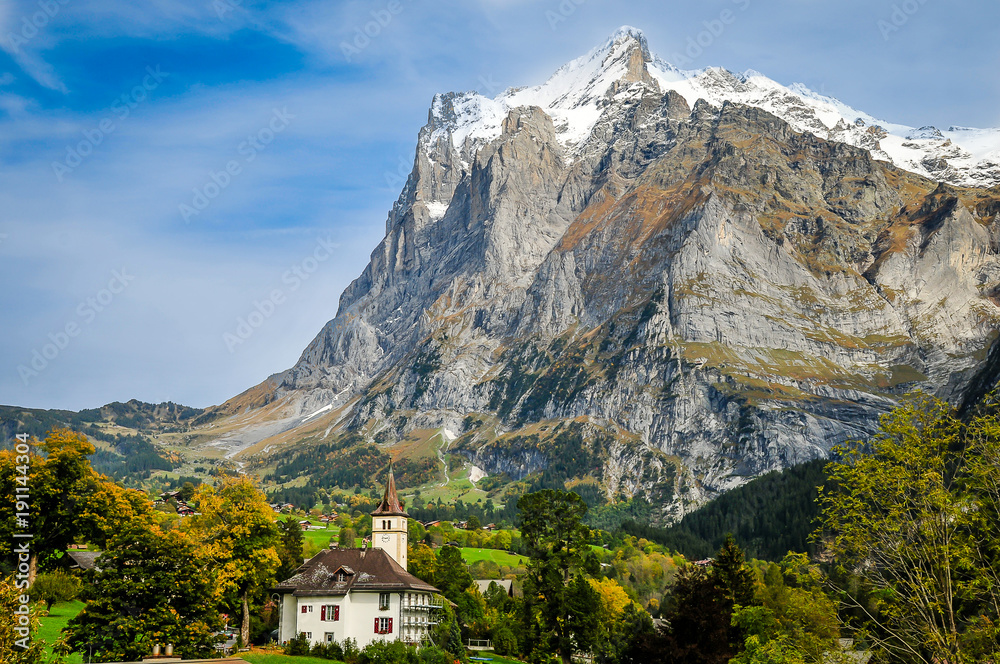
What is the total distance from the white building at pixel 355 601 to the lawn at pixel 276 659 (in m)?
7.57

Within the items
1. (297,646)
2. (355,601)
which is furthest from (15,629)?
(355,601)

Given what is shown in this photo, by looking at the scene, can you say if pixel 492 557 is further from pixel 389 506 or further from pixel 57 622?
pixel 57 622

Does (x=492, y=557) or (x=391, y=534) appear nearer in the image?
(x=391, y=534)

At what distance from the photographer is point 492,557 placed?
188125 millimetres

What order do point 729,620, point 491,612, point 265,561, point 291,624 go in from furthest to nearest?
point 491,612 → point 291,624 → point 265,561 → point 729,620

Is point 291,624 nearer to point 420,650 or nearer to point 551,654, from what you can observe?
point 420,650

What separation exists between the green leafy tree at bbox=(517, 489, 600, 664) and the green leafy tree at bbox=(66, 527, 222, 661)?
3378 centimetres

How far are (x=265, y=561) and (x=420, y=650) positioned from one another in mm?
16707

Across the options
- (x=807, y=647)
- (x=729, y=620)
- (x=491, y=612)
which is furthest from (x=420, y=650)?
(x=807, y=647)

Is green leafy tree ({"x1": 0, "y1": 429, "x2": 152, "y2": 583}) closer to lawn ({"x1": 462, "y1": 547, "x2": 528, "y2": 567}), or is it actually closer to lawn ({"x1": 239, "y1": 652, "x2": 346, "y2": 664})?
lawn ({"x1": 239, "y1": 652, "x2": 346, "y2": 664})

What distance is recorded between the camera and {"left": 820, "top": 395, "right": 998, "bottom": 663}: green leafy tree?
97.4 ft

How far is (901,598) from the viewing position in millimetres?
30391

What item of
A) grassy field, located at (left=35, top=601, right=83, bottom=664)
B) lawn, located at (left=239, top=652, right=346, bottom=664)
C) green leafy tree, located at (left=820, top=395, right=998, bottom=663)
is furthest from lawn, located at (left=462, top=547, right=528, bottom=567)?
green leafy tree, located at (left=820, top=395, right=998, bottom=663)

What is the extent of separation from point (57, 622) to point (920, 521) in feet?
204
